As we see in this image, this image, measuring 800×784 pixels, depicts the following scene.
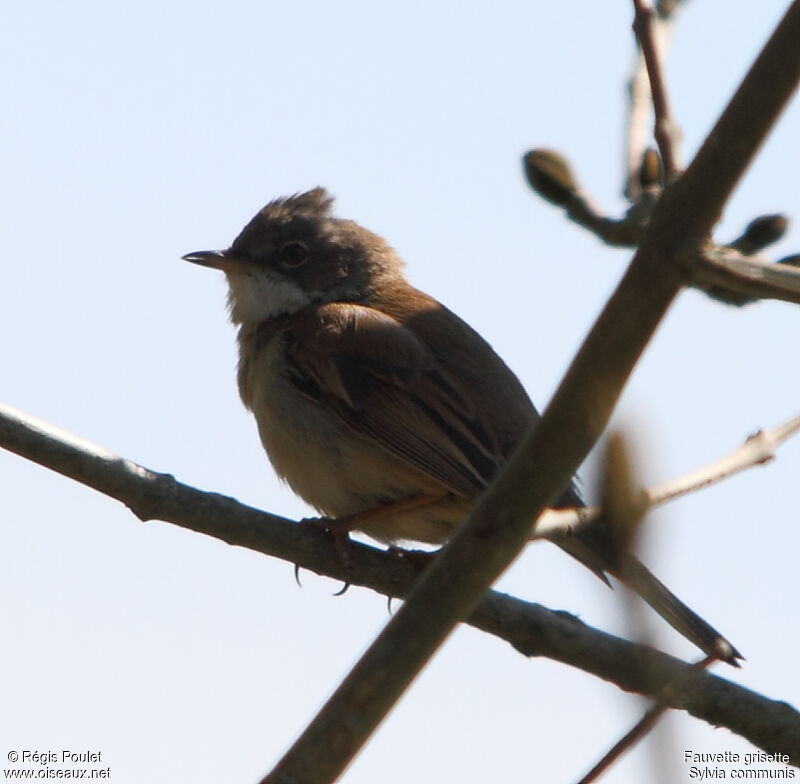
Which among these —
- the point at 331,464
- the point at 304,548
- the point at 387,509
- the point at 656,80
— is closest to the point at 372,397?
the point at 331,464

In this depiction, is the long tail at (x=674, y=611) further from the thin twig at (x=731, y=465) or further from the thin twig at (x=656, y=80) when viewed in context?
the thin twig at (x=656, y=80)

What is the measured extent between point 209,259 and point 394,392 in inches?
80.9

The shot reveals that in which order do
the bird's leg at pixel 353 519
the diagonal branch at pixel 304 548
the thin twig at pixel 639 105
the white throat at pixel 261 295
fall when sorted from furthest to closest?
1. the white throat at pixel 261 295
2. the bird's leg at pixel 353 519
3. the diagonal branch at pixel 304 548
4. the thin twig at pixel 639 105

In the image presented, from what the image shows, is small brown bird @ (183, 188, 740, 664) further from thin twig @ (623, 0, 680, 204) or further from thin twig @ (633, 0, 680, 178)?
thin twig @ (633, 0, 680, 178)

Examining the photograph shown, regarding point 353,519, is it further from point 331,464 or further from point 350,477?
point 331,464

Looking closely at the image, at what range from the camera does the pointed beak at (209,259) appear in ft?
25.7

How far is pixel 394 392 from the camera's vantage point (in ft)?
21.1

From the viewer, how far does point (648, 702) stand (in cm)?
121

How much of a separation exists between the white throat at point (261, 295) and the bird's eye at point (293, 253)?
14 cm

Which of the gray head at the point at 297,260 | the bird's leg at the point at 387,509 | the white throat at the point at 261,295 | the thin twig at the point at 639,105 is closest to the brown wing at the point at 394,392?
the bird's leg at the point at 387,509

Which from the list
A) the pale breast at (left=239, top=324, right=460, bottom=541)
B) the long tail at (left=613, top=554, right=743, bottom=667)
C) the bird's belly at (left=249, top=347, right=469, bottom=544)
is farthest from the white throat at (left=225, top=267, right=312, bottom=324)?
the long tail at (left=613, top=554, right=743, bottom=667)

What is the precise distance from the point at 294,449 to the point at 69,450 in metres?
2.63

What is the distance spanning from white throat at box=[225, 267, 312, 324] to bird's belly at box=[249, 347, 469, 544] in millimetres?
1141

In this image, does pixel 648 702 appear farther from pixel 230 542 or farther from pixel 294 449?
pixel 294 449
